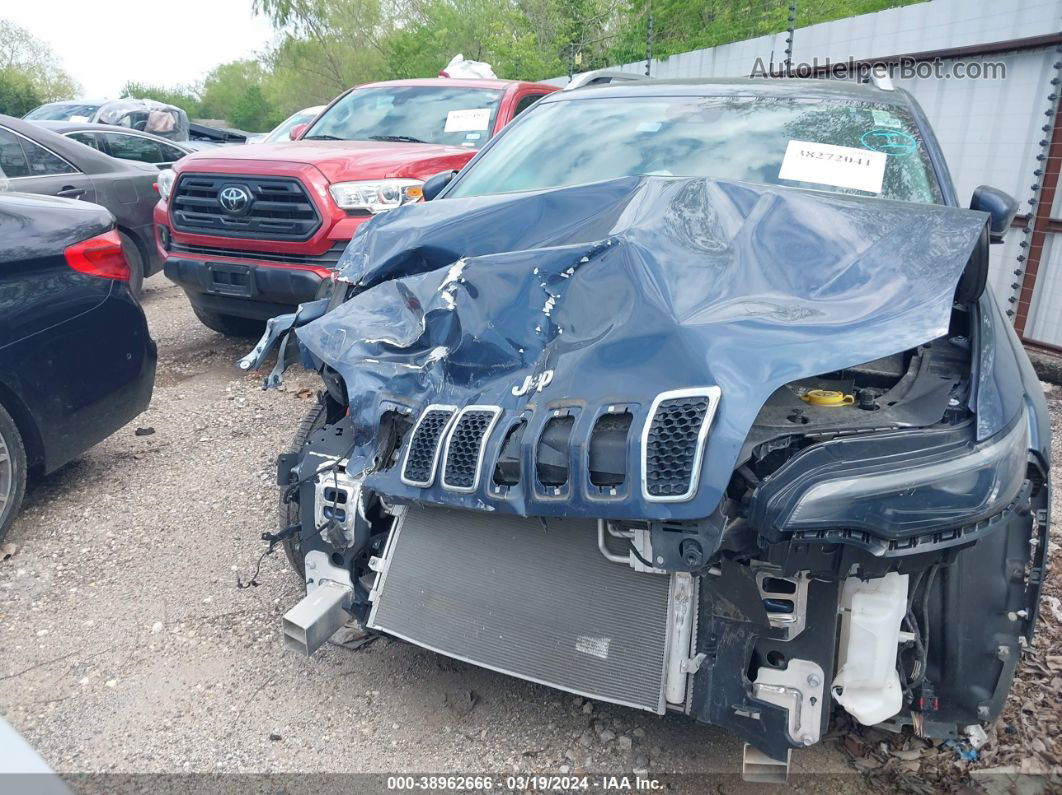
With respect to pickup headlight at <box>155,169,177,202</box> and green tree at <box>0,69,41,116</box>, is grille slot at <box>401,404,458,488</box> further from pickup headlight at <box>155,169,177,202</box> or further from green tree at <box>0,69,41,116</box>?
green tree at <box>0,69,41,116</box>

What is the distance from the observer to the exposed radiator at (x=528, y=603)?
203cm

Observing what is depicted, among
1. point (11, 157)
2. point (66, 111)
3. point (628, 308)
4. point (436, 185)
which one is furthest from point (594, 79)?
point (66, 111)

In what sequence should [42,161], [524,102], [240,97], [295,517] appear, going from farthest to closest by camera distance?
1. [240,97]
2. [524,102]
3. [42,161]
4. [295,517]

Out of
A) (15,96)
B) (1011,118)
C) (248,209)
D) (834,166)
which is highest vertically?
(834,166)

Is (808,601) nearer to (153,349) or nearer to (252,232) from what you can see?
(153,349)

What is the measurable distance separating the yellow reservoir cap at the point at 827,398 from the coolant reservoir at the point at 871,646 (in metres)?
0.43

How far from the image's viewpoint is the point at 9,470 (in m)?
3.24

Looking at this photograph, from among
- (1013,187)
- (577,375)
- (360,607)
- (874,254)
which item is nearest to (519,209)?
(577,375)

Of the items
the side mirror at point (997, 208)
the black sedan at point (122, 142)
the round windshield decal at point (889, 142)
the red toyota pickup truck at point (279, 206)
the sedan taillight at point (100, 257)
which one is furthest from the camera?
the black sedan at point (122, 142)

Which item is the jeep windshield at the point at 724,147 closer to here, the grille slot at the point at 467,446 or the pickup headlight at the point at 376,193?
the grille slot at the point at 467,446

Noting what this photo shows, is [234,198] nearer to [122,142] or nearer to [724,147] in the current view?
[724,147]

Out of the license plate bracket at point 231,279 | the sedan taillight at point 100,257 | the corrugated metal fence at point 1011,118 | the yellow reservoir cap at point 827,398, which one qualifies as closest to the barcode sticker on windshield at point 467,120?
the license plate bracket at point 231,279

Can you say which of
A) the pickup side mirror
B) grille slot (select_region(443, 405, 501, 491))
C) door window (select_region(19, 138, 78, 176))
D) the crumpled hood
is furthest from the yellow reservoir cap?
door window (select_region(19, 138, 78, 176))

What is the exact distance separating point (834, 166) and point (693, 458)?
5.53 ft
